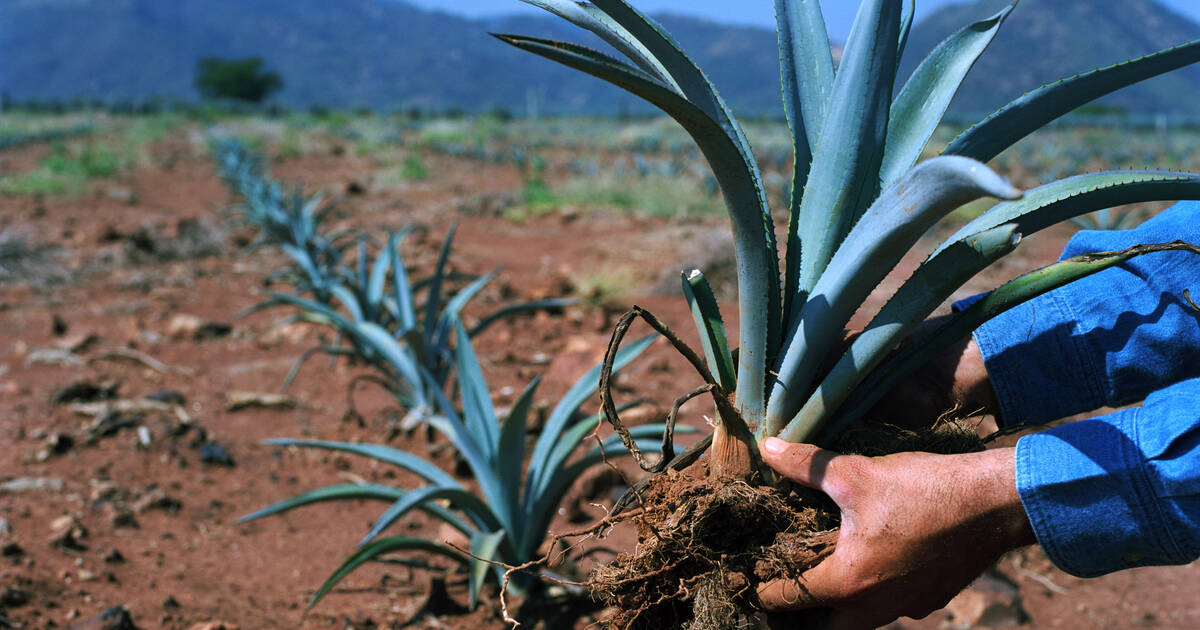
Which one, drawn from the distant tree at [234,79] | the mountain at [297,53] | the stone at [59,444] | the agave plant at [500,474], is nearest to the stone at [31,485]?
the stone at [59,444]

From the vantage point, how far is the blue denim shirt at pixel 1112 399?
972 mm

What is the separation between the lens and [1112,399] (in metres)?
1.26

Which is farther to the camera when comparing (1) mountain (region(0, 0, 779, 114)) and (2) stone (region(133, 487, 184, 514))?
(1) mountain (region(0, 0, 779, 114))

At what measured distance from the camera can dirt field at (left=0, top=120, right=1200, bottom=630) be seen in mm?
2004

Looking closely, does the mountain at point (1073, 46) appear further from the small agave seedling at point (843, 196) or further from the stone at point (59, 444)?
the small agave seedling at point (843, 196)

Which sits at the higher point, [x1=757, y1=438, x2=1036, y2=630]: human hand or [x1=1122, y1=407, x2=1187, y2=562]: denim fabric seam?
[x1=1122, y1=407, x2=1187, y2=562]: denim fabric seam

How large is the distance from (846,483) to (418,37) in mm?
186751

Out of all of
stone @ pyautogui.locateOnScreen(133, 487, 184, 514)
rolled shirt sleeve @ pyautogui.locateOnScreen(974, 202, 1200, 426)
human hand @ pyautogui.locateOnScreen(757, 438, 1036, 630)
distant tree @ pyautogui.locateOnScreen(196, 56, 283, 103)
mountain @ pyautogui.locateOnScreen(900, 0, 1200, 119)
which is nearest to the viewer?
human hand @ pyautogui.locateOnScreen(757, 438, 1036, 630)

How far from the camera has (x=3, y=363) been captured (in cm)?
369

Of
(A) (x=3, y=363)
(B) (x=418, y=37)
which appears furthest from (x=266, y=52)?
(A) (x=3, y=363)

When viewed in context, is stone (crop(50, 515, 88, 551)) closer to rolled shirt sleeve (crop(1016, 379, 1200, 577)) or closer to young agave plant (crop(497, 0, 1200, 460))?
young agave plant (crop(497, 0, 1200, 460))

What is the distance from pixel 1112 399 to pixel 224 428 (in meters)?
2.88

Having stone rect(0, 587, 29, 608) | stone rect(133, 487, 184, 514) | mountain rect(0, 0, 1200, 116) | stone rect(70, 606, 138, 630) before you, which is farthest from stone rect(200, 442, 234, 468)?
mountain rect(0, 0, 1200, 116)

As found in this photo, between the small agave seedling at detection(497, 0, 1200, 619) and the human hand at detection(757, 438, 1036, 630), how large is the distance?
79 mm
